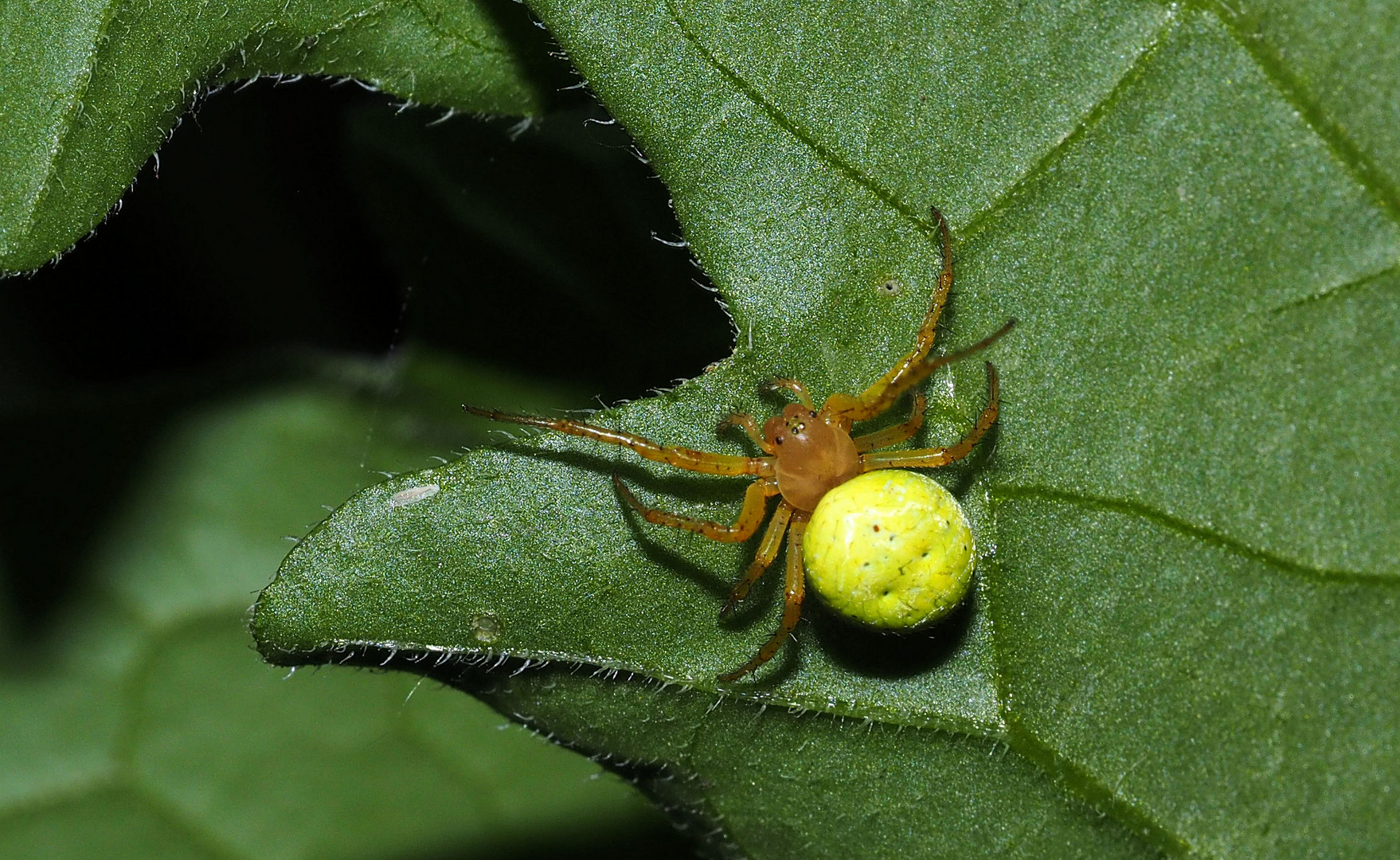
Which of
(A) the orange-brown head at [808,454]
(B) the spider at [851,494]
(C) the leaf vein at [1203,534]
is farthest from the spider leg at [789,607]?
(C) the leaf vein at [1203,534]

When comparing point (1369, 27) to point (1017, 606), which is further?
point (1017, 606)

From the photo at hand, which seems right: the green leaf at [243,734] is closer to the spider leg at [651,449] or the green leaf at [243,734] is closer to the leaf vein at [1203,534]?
the spider leg at [651,449]

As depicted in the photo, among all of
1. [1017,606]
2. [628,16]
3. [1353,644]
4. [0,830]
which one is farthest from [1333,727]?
[0,830]

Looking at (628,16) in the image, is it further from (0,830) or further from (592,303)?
(0,830)

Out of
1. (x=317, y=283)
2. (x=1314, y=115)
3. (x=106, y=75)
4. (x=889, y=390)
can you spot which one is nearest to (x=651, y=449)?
(x=889, y=390)

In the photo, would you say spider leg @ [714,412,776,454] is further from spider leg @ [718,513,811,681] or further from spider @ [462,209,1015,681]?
spider leg @ [718,513,811,681]

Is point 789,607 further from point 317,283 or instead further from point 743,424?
point 317,283

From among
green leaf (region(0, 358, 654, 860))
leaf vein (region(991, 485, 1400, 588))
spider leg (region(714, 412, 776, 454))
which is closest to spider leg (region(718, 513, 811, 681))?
spider leg (region(714, 412, 776, 454))
